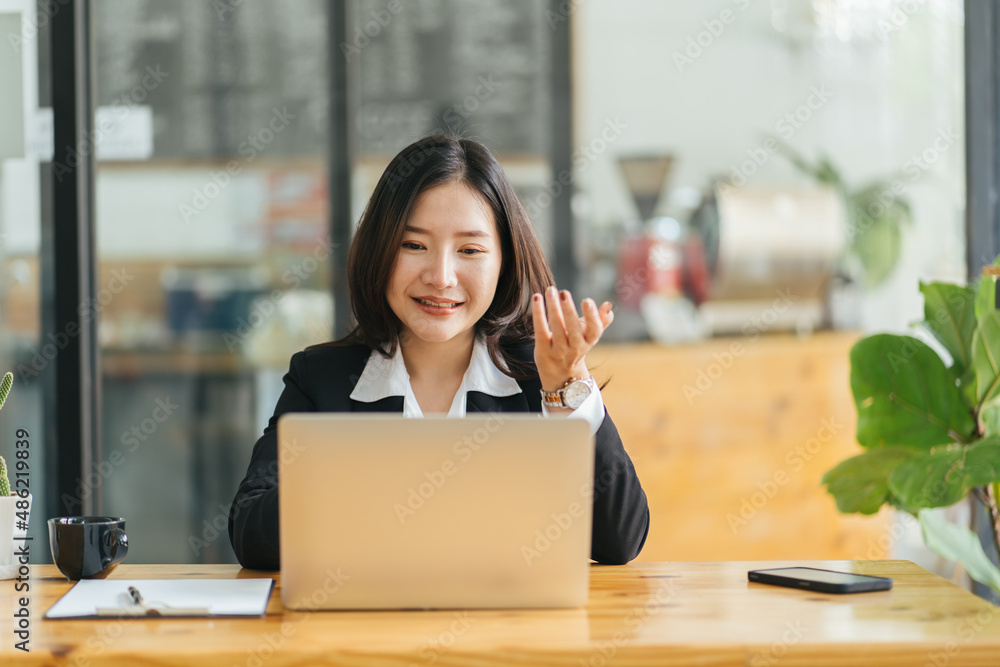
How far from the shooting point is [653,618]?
3.74 ft

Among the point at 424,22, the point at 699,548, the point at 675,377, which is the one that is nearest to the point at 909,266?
the point at 675,377

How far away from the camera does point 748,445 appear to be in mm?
3312

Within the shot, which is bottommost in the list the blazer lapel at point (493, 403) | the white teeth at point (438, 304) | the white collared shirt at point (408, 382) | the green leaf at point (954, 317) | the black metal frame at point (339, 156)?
the blazer lapel at point (493, 403)

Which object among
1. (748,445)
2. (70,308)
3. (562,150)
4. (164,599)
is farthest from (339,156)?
(164,599)

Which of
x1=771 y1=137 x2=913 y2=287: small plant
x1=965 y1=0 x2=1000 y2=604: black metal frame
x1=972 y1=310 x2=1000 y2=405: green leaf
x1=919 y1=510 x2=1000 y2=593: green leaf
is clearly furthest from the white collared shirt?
x1=771 y1=137 x2=913 y2=287: small plant

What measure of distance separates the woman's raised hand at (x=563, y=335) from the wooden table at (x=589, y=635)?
0.35 m

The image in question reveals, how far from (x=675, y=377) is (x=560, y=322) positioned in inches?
76.3

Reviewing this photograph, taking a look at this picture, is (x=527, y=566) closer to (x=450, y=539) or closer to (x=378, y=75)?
(x=450, y=539)

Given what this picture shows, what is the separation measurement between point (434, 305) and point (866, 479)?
3.61 ft

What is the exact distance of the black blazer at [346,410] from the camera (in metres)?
1.45

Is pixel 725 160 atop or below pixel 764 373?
atop

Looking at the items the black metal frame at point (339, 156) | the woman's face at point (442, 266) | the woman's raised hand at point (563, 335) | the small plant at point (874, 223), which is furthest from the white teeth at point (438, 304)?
the small plant at point (874, 223)

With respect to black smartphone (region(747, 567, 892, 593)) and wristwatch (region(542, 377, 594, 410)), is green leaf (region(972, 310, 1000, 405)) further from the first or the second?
wristwatch (region(542, 377, 594, 410))

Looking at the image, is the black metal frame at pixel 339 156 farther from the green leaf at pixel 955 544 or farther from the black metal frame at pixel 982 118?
the green leaf at pixel 955 544
